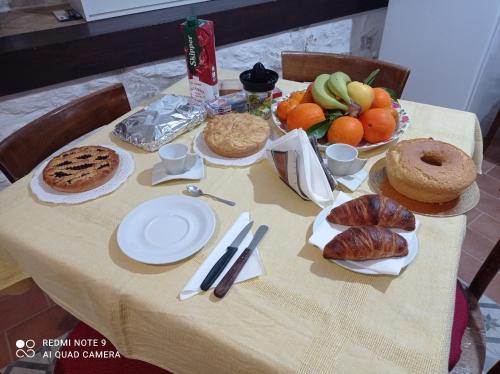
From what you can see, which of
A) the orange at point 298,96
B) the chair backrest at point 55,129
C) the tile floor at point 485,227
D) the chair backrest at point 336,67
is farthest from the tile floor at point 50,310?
the orange at point 298,96

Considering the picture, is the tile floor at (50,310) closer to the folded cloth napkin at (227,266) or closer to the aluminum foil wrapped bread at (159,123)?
the aluminum foil wrapped bread at (159,123)

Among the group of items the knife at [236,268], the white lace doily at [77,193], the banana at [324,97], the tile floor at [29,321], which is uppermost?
the banana at [324,97]

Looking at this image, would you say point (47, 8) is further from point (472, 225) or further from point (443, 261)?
point (472, 225)

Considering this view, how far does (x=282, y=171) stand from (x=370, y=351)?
1.27 feet

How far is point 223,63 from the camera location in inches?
65.0

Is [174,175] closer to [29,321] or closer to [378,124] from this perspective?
[378,124]

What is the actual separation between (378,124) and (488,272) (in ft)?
1.41

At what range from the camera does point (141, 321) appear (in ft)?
1.83

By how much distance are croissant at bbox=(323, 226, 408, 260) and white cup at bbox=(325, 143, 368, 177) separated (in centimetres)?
20

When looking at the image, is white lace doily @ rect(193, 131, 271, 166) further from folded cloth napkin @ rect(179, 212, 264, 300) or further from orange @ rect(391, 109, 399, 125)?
orange @ rect(391, 109, 399, 125)

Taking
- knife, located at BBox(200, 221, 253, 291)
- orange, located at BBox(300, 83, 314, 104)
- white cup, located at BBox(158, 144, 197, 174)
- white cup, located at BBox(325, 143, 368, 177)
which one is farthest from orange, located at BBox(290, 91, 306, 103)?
knife, located at BBox(200, 221, 253, 291)

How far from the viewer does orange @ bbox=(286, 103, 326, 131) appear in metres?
0.86

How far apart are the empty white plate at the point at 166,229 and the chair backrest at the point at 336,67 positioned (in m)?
0.86

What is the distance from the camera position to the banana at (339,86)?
0.88m
